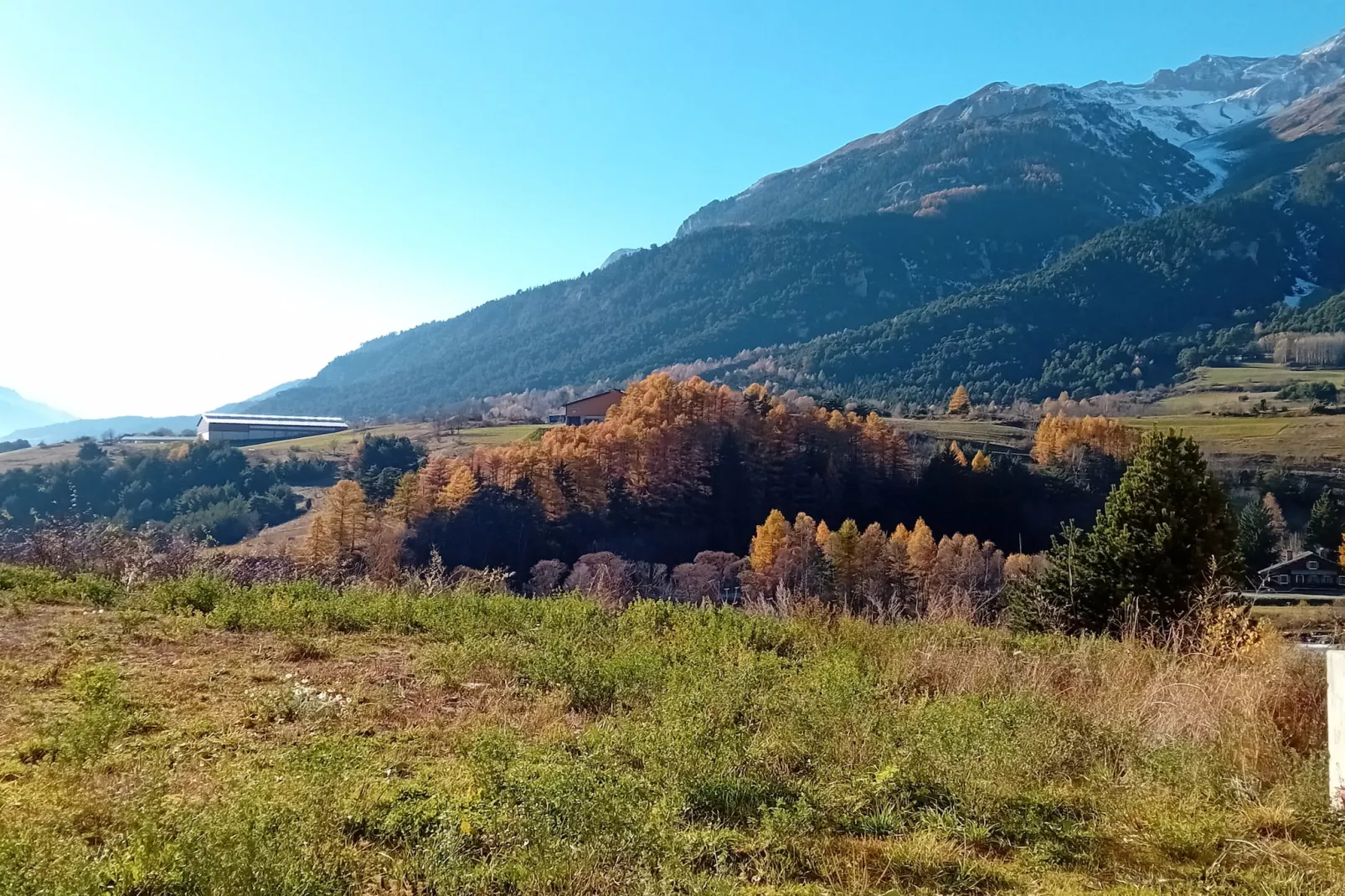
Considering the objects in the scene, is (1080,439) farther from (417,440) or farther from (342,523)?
(417,440)

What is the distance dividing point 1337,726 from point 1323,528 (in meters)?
72.3

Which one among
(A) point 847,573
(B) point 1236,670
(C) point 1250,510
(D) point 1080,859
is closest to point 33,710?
(D) point 1080,859

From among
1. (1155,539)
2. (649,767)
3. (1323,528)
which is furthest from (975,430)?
(649,767)

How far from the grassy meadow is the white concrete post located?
0.31 feet

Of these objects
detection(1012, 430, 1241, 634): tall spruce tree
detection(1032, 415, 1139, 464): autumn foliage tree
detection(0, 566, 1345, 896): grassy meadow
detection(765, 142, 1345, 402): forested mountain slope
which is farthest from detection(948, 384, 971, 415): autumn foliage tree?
detection(0, 566, 1345, 896): grassy meadow

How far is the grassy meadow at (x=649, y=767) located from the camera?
3045 mm

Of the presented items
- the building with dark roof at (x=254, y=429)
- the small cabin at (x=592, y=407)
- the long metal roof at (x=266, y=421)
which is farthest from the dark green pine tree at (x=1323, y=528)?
the long metal roof at (x=266, y=421)

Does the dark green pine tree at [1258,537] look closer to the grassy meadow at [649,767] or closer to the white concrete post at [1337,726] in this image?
the grassy meadow at [649,767]

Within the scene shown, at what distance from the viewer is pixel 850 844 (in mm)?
3500

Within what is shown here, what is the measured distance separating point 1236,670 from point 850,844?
408 cm

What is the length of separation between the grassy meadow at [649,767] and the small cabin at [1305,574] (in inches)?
2387

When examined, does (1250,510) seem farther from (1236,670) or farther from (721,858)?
(721,858)

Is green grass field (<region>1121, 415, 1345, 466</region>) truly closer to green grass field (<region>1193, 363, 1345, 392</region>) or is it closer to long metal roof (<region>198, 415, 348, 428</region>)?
green grass field (<region>1193, 363, 1345, 392</region>)

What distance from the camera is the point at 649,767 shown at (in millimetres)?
4105
